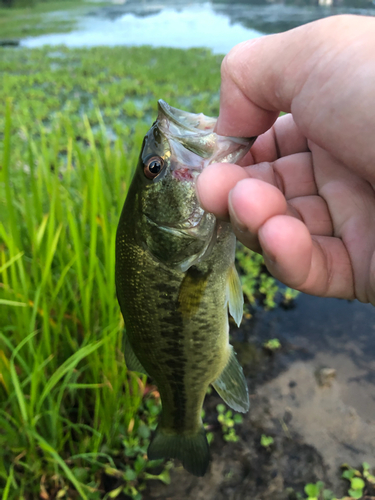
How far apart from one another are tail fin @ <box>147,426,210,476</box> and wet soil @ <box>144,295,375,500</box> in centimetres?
71

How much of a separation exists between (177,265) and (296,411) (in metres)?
1.86

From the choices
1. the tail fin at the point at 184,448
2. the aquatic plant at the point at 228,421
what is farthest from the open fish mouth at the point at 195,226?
the aquatic plant at the point at 228,421

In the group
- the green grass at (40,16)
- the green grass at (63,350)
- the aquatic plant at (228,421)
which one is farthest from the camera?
the green grass at (40,16)

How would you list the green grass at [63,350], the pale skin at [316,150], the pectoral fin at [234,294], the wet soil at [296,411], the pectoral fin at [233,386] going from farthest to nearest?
the wet soil at [296,411] → the green grass at [63,350] → the pectoral fin at [233,386] → the pectoral fin at [234,294] → the pale skin at [316,150]

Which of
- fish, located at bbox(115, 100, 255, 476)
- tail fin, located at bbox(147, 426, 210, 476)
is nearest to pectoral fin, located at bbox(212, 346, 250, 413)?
fish, located at bbox(115, 100, 255, 476)

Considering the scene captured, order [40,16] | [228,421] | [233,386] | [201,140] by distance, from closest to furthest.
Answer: [201,140], [233,386], [228,421], [40,16]

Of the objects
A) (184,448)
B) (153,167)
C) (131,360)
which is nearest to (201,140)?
(153,167)

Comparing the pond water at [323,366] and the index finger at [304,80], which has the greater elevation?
the index finger at [304,80]

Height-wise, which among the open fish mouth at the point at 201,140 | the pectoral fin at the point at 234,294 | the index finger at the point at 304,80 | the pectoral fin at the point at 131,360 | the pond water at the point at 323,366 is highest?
the index finger at the point at 304,80

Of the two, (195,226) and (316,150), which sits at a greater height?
(316,150)

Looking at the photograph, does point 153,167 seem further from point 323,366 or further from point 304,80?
point 323,366

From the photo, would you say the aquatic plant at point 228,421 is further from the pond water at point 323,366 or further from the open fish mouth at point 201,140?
the open fish mouth at point 201,140

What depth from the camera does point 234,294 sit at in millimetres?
1354

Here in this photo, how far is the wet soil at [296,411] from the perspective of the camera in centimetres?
209
